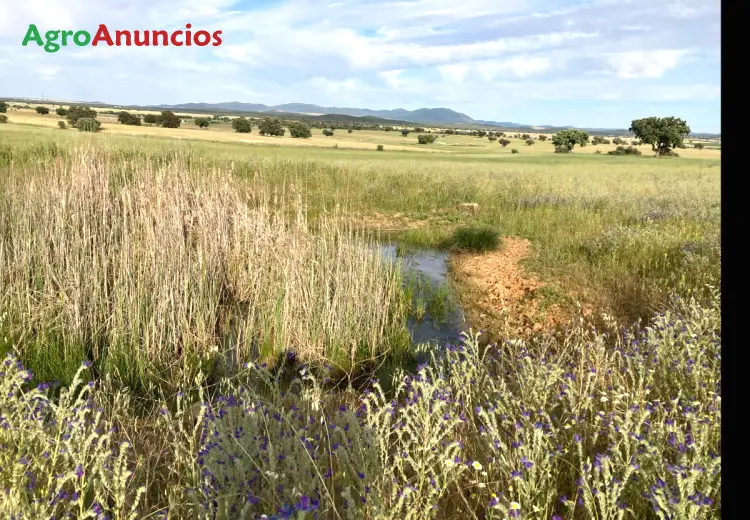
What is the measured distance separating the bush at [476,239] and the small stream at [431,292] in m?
0.43

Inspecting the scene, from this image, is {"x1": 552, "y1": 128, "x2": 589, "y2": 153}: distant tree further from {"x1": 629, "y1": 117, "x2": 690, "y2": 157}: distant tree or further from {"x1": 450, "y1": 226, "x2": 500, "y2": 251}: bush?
{"x1": 450, "y1": 226, "x2": 500, "y2": 251}: bush

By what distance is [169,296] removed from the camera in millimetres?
5062

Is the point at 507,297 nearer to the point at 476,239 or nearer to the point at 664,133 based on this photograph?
the point at 476,239

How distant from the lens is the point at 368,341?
5605 millimetres

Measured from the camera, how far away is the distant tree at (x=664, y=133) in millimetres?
59875

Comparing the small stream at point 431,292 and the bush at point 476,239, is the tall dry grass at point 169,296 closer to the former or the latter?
the small stream at point 431,292

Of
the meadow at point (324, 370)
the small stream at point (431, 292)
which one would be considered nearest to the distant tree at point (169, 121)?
the small stream at point (431, 292)

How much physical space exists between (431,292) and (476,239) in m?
3.31

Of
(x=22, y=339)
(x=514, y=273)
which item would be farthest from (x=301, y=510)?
(x=514, y=273)

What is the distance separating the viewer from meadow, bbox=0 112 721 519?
7.74 feet

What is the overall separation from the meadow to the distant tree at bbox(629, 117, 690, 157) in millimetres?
57084

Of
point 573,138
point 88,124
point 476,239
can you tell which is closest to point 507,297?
point 476,239

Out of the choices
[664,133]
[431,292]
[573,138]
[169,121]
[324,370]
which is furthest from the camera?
[573,138]
